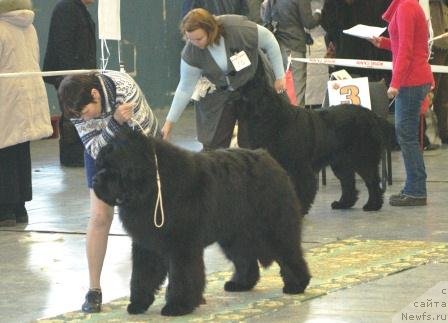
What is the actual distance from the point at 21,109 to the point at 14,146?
0.31 meters

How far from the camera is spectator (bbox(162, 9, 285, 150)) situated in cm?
769

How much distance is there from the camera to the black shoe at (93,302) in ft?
18.7

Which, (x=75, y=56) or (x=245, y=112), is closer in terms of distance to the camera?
(x=245, y=112)

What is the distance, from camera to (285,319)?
17.8 feet

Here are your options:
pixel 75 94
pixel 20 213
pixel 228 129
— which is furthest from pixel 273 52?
pixel 75 94

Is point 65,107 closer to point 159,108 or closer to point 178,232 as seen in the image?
point 178,232

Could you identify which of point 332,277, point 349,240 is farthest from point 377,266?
point 349,240

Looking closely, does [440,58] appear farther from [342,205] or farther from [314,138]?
[314,138]

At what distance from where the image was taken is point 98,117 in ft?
18.4

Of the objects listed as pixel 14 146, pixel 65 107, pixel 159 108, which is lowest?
pixel 159 108

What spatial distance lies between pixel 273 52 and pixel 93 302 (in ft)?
10.1

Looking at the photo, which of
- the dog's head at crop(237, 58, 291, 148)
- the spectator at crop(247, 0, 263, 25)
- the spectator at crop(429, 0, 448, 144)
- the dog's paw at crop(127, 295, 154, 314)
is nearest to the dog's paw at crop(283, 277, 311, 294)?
the dog's paw at crop(127, 295, 154, 314)

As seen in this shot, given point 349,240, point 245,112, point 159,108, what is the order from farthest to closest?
point 159,108 → point 245,112 → point 349,240

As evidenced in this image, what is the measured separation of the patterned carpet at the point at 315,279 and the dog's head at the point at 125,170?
2.23 feet
